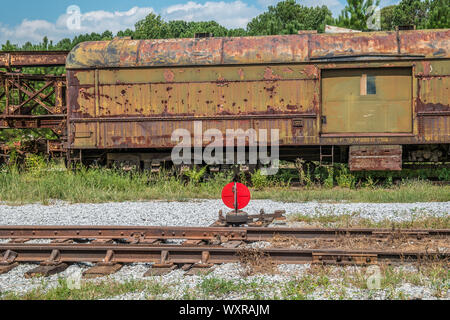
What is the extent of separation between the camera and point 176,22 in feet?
228

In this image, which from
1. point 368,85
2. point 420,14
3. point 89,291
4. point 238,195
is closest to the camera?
point 89,291

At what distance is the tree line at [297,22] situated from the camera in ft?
66.9

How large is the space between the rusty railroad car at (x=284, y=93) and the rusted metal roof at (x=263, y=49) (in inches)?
1.0

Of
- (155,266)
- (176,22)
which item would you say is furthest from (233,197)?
(176,22)

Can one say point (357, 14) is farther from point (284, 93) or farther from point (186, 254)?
point (186, 254)

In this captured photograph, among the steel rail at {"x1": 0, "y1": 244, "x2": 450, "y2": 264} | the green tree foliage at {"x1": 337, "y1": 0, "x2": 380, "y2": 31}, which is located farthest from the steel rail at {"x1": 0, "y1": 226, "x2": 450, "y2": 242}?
the green tree foliage at {"x1": 337, "y1": 0, "x2": 380, "y2": 31}

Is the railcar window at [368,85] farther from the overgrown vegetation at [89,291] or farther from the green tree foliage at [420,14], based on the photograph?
the overgrown vegetation at [89,291]

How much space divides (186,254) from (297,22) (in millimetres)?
21842

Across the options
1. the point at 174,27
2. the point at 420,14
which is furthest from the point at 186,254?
the point at 174,27

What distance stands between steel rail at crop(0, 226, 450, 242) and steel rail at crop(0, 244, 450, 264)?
997 mm

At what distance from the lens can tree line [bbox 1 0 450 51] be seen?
20406 mm

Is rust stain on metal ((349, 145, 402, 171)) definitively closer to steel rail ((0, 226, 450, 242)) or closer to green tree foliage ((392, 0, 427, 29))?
steel rail ((0, 226, 450, 242))

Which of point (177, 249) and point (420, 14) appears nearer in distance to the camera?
point (177, 249)

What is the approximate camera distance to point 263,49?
41.3 ft
